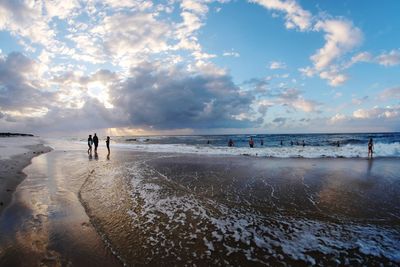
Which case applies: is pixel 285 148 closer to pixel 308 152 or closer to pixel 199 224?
pixel 308 152

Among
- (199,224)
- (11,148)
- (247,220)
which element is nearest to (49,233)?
(199,224)

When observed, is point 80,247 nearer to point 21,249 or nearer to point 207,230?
point 21,249

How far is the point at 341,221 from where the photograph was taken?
7.27 metres

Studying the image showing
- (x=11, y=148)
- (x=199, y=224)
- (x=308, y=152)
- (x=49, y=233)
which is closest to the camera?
(x=49, y=233)

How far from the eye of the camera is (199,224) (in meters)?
6.98

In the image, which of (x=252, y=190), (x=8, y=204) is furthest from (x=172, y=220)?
(x=8, y=204)

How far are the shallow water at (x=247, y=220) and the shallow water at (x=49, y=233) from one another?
1.35 feet

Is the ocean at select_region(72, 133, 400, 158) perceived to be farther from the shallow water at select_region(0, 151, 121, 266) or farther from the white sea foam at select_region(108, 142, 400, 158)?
the shallow water at select_region(0, 151, 121, 266)

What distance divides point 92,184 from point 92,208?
4048 mm

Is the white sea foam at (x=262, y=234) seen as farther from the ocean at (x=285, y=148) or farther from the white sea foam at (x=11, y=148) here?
the ocean at (x=285, y=148)

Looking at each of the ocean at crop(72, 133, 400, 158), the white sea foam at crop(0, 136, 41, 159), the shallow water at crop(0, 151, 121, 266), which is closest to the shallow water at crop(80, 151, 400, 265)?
the shallow water at crop(0, 151, 121, 266)

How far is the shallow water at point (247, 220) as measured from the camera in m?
5.24

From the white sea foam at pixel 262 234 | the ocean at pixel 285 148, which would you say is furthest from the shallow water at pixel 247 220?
the ocean at pixel 285 148

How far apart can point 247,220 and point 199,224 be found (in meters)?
1.48
